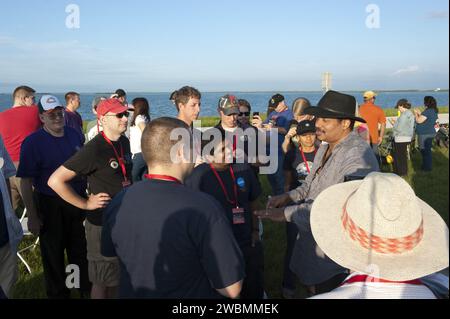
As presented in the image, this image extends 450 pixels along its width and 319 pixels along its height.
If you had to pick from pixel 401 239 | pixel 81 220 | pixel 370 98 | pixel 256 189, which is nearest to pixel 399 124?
pixel 370 98

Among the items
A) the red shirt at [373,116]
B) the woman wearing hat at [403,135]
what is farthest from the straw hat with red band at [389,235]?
the woman wearing hat at [403,135]

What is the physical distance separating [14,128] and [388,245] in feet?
19.6

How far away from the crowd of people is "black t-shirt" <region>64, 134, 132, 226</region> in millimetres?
10

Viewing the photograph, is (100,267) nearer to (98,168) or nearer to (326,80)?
(98,168)

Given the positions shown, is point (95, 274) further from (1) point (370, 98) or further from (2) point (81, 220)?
(1) point (370, 98)

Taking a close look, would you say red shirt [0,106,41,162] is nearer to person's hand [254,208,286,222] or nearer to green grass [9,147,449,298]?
green grass [9,147,449,298]

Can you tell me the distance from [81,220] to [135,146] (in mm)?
1587

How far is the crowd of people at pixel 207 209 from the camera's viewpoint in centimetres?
146

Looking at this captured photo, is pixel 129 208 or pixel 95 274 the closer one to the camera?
pixel 129 208

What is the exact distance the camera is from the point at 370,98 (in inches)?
347

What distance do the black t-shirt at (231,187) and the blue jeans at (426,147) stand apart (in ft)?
27.7

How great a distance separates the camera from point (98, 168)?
3.43m

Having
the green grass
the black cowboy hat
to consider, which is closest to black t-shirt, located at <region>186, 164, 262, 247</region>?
the black cowboy hat
